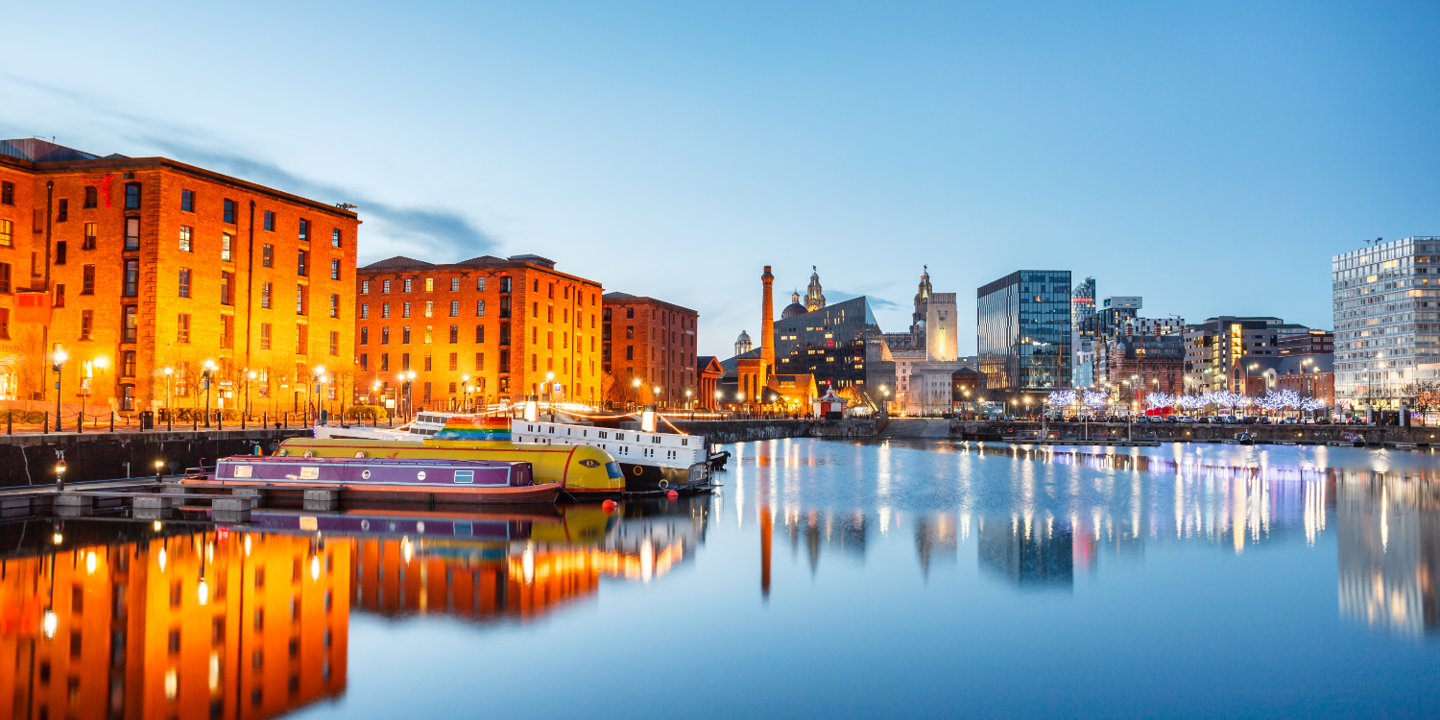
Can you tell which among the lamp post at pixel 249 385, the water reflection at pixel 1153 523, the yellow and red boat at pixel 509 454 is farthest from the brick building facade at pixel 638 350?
the yellow and red boat at pixel 509 454

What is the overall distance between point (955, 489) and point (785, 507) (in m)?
16.1

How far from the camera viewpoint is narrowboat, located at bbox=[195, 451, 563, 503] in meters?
44.6

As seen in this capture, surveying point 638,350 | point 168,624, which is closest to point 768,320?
point 638,350

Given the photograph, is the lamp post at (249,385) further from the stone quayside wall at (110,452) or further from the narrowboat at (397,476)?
the narrowboat at (397,476)

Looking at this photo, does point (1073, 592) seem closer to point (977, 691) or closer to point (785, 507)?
point (977, 691)

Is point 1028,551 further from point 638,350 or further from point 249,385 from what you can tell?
point 638,350

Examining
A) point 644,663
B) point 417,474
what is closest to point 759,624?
point 644,663

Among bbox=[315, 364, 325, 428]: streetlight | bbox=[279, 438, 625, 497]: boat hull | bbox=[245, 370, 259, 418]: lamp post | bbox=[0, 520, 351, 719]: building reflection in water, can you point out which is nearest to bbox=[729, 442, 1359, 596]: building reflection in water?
bbox=[279, 438, 625, 497]: boat hull

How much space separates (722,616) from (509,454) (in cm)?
2247

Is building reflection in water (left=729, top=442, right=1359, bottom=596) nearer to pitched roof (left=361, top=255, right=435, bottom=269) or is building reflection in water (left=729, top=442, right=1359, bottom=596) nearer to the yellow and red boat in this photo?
the yellow and red boat

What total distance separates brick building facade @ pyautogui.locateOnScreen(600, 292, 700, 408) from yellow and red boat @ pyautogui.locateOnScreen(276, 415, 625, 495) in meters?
81.0

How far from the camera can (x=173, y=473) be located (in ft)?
163

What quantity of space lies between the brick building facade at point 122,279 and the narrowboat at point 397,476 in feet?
66.7

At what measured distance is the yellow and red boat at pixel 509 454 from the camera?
46.2 m
